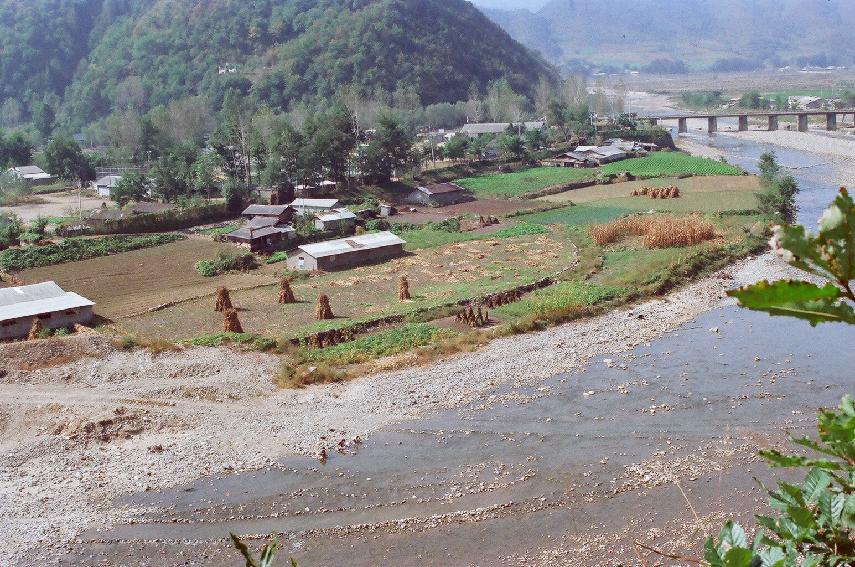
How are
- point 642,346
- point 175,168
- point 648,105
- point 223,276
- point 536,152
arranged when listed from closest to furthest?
point 642,346 → point 223,276 → point 175,168 → point 536,152 → point 648,105

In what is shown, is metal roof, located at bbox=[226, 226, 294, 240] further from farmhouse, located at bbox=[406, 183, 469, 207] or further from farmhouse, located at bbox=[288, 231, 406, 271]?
farmhouse, located at bbox=[406, 183, 469, 207]

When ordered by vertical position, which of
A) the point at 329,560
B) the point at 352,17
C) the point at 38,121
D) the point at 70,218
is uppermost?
the point at 352,17

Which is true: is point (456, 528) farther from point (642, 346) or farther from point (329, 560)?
point (642, 346)

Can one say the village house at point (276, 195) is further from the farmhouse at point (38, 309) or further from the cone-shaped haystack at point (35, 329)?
the cone-shaped haystack at point (35, 329)

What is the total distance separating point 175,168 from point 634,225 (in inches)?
1463

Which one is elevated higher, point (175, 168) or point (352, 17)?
point (352, 17)

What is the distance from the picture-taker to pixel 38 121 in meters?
106

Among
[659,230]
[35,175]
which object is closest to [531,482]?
[659,230]

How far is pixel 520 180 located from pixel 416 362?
45.1 m

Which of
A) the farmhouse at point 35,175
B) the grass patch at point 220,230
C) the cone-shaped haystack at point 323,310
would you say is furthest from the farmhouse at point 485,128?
the cone-shaped haystack at point 323,310

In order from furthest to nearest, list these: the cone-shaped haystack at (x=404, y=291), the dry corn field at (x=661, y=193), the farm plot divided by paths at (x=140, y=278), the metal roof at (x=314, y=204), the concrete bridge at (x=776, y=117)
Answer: the concrete bridge at (x=776, y=117) < the dry corn field at (x=661, y=193) < the metal roof at (x=314, y=204) < the farm plot divided by paths at (x=140, y=278) < the cone-shaped haystack at (x=404, y=291)

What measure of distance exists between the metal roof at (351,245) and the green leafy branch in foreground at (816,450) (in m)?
38.4

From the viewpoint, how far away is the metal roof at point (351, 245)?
4266 centimetres

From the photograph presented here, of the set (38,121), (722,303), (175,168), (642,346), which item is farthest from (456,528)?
(38,121)
